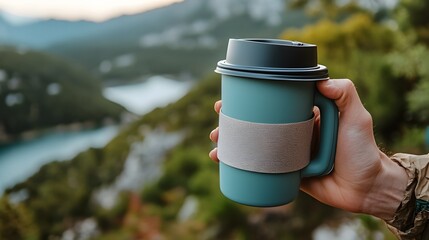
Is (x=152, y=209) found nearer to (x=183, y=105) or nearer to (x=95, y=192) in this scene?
(x=95, y=192)

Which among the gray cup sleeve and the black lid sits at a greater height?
the black lid

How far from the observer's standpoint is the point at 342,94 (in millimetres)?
632

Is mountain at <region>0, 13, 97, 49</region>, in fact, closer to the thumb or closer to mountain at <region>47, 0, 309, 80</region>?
mountain at <region>47, 0, 309, 80</region>

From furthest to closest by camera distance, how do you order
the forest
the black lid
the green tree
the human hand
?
the forest, the green tree, the human hand, the black lid

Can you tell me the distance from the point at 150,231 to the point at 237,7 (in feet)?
3.67

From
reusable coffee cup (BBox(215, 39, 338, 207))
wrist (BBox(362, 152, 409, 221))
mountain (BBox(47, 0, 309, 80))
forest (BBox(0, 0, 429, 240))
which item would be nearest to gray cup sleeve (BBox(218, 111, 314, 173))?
reusable coffee cup (BBox(215, 39, 338, 207))

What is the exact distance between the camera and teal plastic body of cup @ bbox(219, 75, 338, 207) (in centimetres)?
58

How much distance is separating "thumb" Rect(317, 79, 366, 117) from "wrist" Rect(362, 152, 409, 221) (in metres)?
0.14

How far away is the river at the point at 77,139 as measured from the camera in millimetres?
1663

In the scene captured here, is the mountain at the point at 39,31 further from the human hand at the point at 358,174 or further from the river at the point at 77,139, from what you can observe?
the human hand at the point at 358,174

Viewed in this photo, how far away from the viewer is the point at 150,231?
6.02 feet

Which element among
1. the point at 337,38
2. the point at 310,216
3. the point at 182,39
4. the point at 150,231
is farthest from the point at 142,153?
the point at 337,38

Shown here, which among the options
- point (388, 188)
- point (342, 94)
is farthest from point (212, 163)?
point (342, 94)

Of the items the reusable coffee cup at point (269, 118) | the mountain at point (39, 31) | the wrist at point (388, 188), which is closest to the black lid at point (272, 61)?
the reusable coffee cup at point (269, 118)
